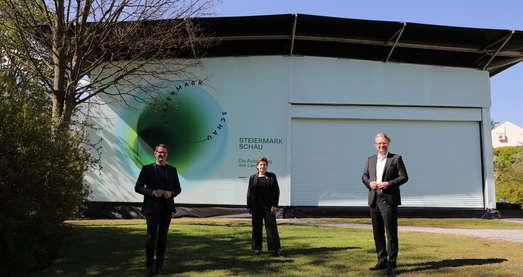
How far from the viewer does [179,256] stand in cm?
876

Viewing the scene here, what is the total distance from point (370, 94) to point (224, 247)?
12.3m

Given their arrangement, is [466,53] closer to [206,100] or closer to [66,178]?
[206,100]

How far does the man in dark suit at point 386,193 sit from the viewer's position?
6.95 meters

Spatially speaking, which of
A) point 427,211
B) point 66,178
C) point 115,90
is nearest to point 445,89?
point 427,211

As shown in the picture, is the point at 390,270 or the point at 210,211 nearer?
the point at 390,270

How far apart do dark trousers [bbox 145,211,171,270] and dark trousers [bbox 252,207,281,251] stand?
220 centimetres

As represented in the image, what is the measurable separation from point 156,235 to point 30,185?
7.17 ft

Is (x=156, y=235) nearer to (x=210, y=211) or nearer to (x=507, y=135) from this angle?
(x=210, y=211)

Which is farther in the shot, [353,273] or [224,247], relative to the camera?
[224,247]

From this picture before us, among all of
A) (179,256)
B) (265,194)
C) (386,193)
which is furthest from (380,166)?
(179,256)

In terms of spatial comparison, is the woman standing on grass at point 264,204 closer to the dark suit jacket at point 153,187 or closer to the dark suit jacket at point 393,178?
the dark suit jacket at point 153,187

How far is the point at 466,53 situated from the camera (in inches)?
821

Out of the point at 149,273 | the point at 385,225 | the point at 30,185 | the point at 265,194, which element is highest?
the point at 30,185

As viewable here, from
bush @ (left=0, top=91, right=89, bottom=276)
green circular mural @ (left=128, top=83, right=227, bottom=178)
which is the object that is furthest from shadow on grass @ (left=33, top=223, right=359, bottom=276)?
green circular mural @ (left=128, top=83, right=227, bottom=178)
